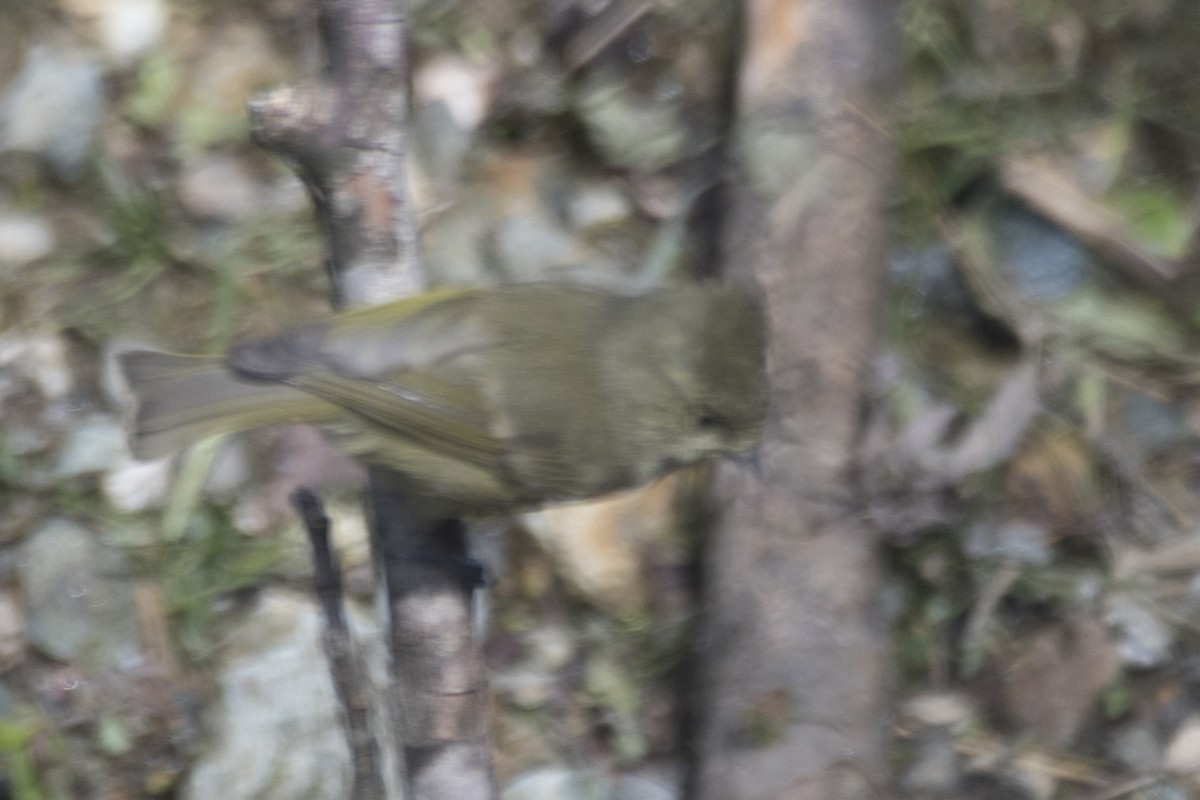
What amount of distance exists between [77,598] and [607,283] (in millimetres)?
1434

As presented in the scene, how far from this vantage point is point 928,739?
3361mm

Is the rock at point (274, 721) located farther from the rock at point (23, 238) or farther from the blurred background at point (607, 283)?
the rock at point (23, 238)

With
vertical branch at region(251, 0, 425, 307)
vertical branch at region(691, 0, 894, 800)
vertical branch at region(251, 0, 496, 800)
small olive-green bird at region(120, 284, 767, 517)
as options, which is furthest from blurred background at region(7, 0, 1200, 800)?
vertical branch at region(251, 0, 425, 307)

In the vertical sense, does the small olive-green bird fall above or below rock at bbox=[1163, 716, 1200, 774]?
above

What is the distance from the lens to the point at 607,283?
3.76 metres

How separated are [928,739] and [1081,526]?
1.95ft

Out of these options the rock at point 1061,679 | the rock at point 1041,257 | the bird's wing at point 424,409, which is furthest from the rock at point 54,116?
the rock at point 1061,679

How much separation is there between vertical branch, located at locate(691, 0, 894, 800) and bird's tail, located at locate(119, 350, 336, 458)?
0.90m

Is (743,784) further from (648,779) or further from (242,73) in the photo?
(242,73)

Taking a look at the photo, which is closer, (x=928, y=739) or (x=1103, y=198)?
(x=928, y=739)

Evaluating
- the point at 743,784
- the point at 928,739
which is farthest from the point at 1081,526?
the point at 743,784

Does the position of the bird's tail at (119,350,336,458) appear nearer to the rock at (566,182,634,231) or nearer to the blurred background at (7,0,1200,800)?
the blurred background at (7,0,1200,800)

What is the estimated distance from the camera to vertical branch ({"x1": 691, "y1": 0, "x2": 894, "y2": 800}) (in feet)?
9.46

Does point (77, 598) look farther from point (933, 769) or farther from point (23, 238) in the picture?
point (933, 769)
